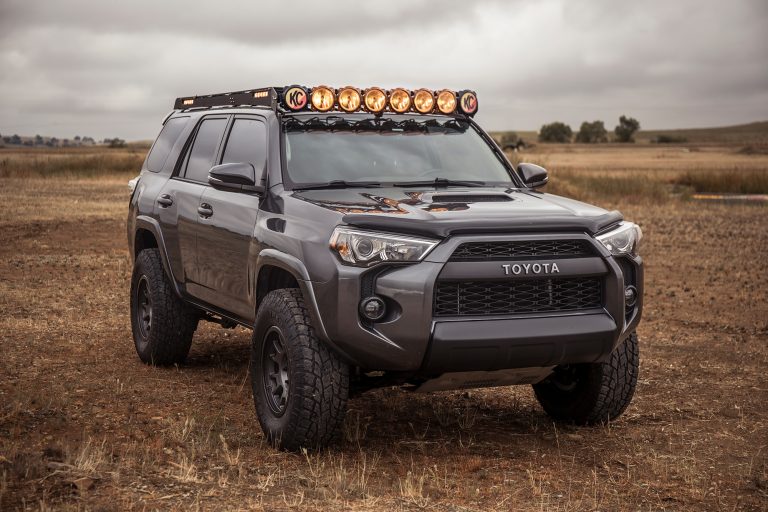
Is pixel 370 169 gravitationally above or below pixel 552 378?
above

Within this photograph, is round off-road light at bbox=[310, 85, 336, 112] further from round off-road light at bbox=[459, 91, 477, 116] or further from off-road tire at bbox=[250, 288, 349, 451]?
off-road tire at bbox=[250, 288, 349, 451]

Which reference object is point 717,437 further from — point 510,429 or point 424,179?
point 424,179

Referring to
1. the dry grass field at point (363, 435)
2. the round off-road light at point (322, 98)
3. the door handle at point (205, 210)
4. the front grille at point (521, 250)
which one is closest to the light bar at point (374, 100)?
the round off-road light at point (322, 98)

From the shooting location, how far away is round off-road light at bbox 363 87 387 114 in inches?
253

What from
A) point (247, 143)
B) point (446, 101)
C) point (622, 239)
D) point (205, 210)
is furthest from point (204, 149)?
point (622, 239)

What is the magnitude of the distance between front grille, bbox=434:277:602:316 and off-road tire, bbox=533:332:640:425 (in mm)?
823

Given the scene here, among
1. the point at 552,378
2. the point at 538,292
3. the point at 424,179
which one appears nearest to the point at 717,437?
the point at 552,378

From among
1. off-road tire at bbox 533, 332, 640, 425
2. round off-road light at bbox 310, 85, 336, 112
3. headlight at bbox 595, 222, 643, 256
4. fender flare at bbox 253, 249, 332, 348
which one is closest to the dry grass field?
off-road tire at bbox 533, 332, 640, 425

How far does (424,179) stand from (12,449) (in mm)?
2831

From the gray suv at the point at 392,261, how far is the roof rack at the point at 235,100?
0.03 metres

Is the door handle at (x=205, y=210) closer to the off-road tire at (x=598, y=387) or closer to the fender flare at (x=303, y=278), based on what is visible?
the fender flare at (x=303, y=278)

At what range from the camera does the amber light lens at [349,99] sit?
6.35m

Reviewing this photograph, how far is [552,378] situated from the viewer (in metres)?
6.62

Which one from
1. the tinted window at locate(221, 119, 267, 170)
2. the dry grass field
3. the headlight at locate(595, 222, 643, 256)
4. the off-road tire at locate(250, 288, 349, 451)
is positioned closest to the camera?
the dry grass field
